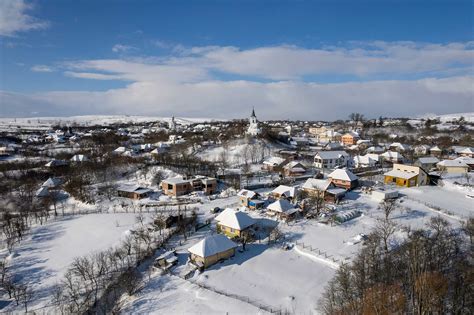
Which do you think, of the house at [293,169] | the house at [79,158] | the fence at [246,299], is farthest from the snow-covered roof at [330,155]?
the house at [79,158]

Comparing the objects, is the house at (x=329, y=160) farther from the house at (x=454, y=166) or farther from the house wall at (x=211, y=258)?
the house wall at (x=211, y=258)

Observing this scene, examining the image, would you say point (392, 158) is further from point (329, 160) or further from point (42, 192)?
point (42, 192)

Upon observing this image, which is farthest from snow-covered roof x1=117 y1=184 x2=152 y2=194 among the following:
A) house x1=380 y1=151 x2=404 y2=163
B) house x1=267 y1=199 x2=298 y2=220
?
house x1=380 y1=151 x2=404 y2=163

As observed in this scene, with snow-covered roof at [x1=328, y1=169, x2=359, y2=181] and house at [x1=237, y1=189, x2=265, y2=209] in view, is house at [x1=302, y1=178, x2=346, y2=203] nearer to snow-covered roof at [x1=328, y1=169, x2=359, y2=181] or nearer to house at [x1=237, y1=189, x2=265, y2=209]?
snow-covered roof at [x1=328, y1=169, x2=359, y2=181]

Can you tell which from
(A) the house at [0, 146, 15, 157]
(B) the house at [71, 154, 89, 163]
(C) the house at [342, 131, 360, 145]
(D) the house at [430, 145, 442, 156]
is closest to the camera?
(B) the house at [71, 154, 89, 163]

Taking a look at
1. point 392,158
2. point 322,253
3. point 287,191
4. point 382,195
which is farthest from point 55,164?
point 392,158
